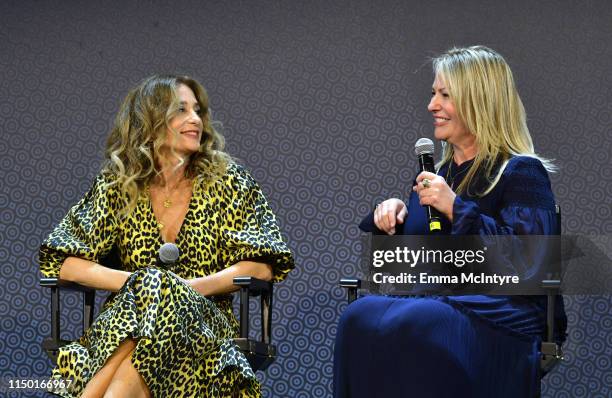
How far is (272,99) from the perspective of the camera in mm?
4395

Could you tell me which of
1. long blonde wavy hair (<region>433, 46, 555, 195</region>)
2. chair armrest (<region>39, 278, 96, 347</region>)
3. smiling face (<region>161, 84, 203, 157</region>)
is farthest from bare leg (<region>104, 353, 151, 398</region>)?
long blonde wavy hair (<region>433, 46, 555, 195</region>)

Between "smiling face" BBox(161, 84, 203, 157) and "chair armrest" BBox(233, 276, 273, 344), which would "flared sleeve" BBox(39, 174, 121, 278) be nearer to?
"smiling face" BBox(161, 84, 203, 157)

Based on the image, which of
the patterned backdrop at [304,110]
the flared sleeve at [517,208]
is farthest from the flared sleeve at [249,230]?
the patterned backdrop at [304,110]

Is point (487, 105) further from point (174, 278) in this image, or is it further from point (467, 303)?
point (174, 278)

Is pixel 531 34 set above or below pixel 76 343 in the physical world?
above

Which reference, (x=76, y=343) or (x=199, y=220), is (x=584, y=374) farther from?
(x=76, y=343)

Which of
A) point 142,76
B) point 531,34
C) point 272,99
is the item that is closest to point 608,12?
point 531,34

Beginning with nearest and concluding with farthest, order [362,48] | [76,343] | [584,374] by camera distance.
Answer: [76,343]
[584,374]
[362,48]

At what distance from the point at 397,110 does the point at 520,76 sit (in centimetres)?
48

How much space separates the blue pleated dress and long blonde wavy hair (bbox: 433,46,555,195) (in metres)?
0.14

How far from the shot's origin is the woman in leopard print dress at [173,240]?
2.83 meters

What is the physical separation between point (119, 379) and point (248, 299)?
0.51 m

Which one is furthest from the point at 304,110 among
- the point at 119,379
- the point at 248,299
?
the point at 119,379

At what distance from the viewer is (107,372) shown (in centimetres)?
275
